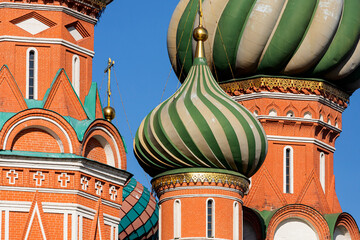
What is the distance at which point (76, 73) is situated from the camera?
98.6 ft

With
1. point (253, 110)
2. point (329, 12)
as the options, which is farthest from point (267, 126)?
point (329, 12)

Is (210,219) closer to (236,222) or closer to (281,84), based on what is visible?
(236,222)

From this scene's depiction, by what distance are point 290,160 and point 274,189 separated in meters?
0.74

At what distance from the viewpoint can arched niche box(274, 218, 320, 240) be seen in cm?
3266

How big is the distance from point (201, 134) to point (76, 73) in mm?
2477

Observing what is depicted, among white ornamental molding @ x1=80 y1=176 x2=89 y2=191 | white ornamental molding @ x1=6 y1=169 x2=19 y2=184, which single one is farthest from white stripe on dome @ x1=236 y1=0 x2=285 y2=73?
white ornamental molding @ x1=6 y1=169 x2=19 y2=184

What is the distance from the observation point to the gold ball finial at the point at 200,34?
3175 centimetres

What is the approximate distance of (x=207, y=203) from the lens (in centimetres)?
2997

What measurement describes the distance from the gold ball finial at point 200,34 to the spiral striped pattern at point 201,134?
49.8 inches

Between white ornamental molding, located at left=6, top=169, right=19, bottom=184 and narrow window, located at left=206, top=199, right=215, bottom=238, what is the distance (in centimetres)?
360

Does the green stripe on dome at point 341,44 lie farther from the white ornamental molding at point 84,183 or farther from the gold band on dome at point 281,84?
the white ornamental molding at point 84,183

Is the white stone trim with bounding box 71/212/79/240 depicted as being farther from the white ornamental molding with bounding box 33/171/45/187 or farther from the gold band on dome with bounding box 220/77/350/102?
the gold band on dome with bounding box 220/77/350/102

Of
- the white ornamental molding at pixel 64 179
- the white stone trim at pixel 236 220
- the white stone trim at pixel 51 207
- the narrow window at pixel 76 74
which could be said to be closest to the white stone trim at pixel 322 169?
the white stone trim at pixel 236 220

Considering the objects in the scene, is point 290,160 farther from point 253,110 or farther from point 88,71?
point 88,71
